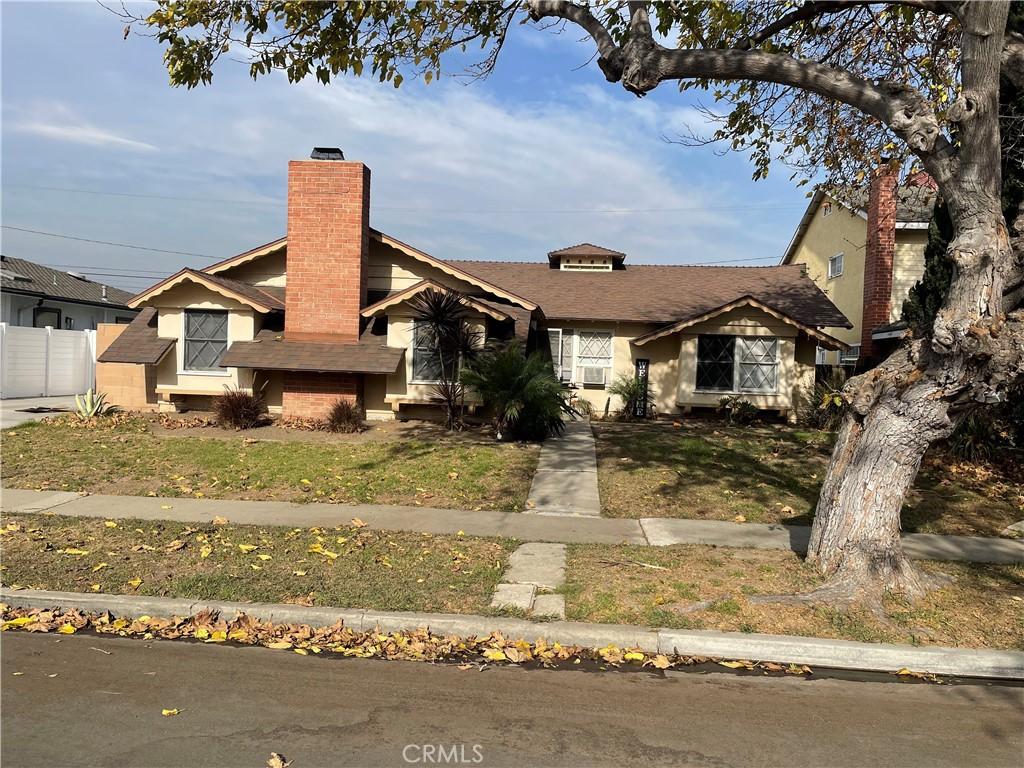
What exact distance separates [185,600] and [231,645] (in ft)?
2.73

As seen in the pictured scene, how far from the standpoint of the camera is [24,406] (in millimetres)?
18578

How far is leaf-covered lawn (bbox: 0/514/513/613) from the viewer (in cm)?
618

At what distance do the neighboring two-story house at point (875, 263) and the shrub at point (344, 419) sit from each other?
11.1 meters

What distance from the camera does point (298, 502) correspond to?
9.44 m

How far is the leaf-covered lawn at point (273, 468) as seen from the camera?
9.86m

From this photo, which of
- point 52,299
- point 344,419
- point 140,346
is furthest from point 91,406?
point 52,299

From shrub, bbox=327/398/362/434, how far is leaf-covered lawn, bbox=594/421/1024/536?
4.77m

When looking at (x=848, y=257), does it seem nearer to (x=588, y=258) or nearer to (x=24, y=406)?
(x=588, y=258)

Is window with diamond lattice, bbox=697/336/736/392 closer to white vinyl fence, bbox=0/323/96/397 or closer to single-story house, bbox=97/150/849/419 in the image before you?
single-story house, bbox=97/150/849/419

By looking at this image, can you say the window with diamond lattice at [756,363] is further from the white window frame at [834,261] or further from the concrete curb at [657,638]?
the concrete curb at [657,638]

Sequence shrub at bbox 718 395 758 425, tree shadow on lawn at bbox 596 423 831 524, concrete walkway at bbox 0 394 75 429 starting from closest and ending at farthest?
tree shadow on lawn at bbox 596 423 831 524 → concrete walkway at bbox 0 394 75 429 → shrub at bbox 718 395 758 425

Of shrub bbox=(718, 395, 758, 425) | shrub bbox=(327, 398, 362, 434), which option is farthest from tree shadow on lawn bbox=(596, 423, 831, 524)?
shrub bbox=(327, 398, 362, 434)

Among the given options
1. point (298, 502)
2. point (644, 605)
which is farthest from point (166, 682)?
point (298, 502)

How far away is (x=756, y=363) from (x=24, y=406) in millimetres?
17916
